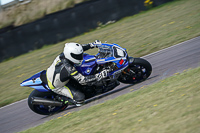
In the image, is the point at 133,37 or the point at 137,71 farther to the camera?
the point at 133,37

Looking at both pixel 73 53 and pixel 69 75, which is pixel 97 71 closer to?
pixel 69 75

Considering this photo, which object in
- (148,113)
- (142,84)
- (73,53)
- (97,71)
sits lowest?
(142,84)

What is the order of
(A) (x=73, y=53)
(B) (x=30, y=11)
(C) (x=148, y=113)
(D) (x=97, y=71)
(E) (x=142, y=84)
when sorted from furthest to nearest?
(B) (x=30, y=11) → (E) (x=142, y=84) → (D) (x=97, y=71) → (A) (x=73, y=53) → (C) (x=148, y=113)

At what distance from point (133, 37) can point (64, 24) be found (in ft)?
12.9

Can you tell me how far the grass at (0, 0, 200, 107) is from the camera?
10.7 m

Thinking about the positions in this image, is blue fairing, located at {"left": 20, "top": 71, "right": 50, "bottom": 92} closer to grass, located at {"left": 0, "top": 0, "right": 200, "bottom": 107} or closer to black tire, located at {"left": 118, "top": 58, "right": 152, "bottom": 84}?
black tire, located at {"left": 118, "top": 58, "right": 152, "bottom": 84}

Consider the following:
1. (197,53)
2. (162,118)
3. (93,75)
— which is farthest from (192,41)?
(162,118)

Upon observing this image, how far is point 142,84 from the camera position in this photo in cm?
696

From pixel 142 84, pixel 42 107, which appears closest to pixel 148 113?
pixel 142 84

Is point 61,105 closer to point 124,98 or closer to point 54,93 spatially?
point 54,93

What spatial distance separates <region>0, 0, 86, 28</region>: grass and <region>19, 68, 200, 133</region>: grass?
9.40m

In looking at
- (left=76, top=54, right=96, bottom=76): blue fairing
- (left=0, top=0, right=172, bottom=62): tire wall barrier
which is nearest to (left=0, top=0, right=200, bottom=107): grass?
(left=0, top=0, right=172, bottom=62): tire wall barrier

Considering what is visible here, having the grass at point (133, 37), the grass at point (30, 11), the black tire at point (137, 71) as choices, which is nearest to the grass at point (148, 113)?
the black tire at point (137, 71)

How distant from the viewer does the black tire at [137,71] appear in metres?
6.77
